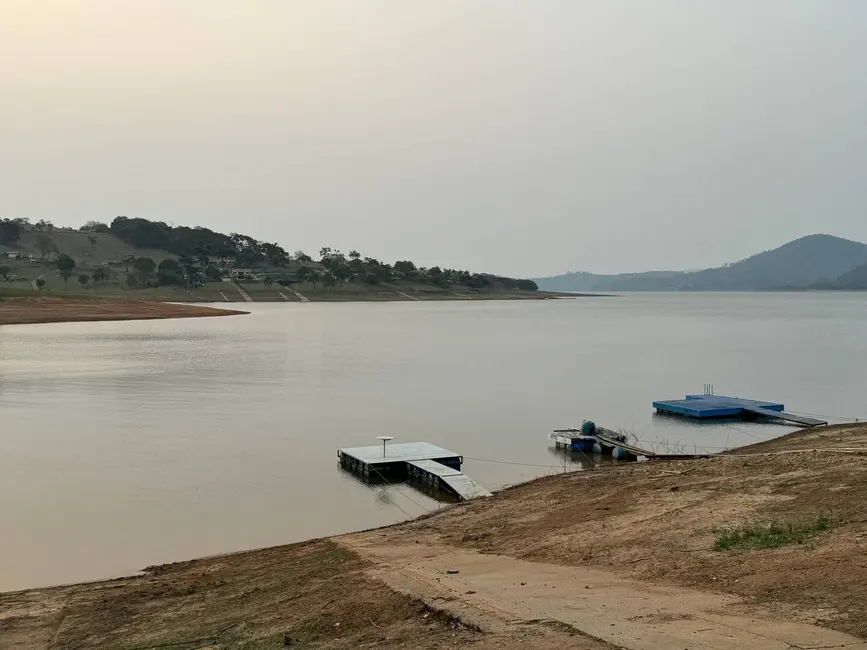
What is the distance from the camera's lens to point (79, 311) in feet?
388

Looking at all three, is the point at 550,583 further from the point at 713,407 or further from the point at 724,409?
the point at 713,407

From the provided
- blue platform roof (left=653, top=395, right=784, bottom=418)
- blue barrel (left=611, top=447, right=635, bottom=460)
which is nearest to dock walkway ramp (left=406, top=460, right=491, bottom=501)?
blue barrel (left=611, top=447, right=635, bottom=460)

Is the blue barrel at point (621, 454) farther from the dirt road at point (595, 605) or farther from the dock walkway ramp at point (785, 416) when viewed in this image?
the dirt road at point (595, 605)

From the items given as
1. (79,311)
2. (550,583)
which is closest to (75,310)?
(79,311)

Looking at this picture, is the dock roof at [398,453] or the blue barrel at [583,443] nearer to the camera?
the dock roof at [398,453]

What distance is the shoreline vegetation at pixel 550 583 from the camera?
27.1 feet

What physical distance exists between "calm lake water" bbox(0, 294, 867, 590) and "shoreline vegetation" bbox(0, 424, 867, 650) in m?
3.18

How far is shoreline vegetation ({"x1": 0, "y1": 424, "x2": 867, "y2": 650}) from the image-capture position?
27.1ft

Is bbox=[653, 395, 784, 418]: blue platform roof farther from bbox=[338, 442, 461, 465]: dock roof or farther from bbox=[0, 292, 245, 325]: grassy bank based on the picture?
bbox=[0, 292, 245, 325]: grassy bank

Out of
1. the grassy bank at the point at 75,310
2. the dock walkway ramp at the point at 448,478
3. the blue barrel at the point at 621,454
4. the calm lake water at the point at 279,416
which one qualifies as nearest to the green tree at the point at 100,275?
the grassy bank at the point at 75,310

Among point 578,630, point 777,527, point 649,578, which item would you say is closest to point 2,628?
point 578,630

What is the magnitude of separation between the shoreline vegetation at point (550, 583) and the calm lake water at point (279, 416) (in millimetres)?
3183

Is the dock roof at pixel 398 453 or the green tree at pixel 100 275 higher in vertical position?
the green tree at pixel 100 275

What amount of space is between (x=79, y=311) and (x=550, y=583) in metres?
122
